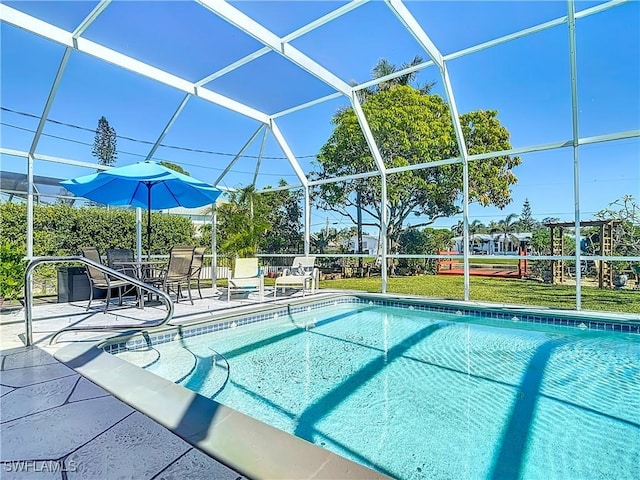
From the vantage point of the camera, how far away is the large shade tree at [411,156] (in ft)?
42.6

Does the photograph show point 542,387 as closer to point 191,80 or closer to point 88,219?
point 191,80

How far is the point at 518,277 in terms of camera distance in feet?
39.0

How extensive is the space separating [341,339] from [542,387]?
9.07 ft

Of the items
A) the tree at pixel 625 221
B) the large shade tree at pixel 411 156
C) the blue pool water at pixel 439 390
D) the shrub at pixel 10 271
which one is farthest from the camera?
the large shade tree at pixel 411 156

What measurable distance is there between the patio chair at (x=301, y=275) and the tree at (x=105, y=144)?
197 inches

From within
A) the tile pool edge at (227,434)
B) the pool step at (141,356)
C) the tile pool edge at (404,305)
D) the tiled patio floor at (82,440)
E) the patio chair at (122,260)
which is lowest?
the pool step at (141,356)

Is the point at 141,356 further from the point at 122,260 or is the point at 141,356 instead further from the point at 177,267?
the point at 122,260

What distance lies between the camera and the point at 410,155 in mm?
13250

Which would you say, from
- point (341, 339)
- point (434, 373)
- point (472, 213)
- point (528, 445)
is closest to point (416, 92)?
point (472, 213)

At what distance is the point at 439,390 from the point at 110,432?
305 cm

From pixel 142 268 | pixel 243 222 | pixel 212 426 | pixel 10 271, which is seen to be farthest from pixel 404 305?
pixel 10 271

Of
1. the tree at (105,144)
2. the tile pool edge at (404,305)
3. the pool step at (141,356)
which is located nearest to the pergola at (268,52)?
the tile pool edge at (404,305)

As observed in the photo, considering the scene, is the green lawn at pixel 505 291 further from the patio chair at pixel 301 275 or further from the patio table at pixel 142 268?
the patio table at pixel 142 268

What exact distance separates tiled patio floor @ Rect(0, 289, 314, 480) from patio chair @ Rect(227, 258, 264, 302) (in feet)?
14.0
